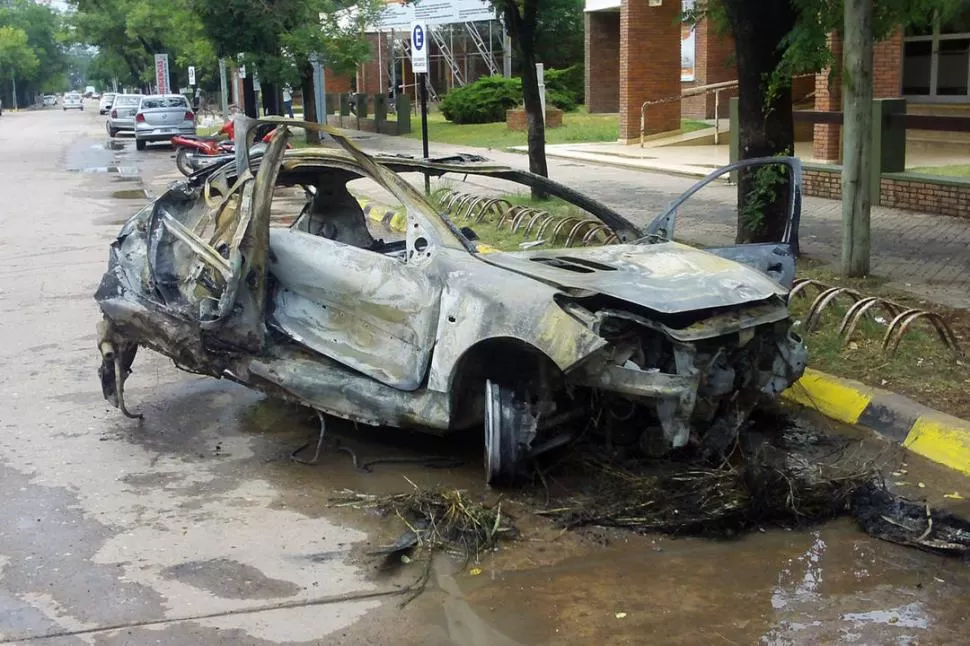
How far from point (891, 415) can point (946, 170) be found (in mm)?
9775

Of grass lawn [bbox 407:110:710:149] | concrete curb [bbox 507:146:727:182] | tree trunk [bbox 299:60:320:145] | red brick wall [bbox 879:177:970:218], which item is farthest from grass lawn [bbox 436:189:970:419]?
tree trunk [bbox 299:60:320:145]

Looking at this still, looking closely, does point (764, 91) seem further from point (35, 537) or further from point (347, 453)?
point (35, 537)

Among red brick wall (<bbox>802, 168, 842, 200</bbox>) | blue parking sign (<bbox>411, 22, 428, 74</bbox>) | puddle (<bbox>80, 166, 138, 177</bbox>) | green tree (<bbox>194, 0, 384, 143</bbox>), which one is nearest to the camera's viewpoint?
red brick wall (<bbox>802, 168, 842, 200</bbox>)

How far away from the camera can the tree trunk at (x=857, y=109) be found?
28.9 ft

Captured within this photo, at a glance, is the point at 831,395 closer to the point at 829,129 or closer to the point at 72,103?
the point at 829,129

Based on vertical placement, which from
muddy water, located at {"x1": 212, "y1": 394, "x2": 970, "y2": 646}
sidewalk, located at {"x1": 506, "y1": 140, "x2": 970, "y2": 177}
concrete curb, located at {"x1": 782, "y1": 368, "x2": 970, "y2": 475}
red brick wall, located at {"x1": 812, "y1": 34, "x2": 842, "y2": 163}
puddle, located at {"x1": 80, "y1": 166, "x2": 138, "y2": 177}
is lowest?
muddy water, located at {"x1": 212, "y1": 394, "x2": 970, "y2": 646}

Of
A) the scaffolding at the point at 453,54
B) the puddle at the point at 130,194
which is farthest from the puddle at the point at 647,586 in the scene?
the scaffolding at the point at 453,54

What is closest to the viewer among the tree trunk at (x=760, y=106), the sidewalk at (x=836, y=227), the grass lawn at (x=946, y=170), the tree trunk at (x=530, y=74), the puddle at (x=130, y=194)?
the sidewalk at (x=836, y=227)

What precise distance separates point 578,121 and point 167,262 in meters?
28.1

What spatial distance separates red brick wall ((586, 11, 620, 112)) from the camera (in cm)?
3512

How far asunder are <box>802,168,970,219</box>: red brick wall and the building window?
18.6 feet

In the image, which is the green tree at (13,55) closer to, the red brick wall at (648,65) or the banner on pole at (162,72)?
the banner on pole at (162,72)

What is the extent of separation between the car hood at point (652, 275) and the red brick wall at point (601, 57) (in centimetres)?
3018

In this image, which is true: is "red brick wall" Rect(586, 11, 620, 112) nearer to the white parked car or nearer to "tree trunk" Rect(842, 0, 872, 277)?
"tree trunk" Rect(842, 0, 872, 277)
